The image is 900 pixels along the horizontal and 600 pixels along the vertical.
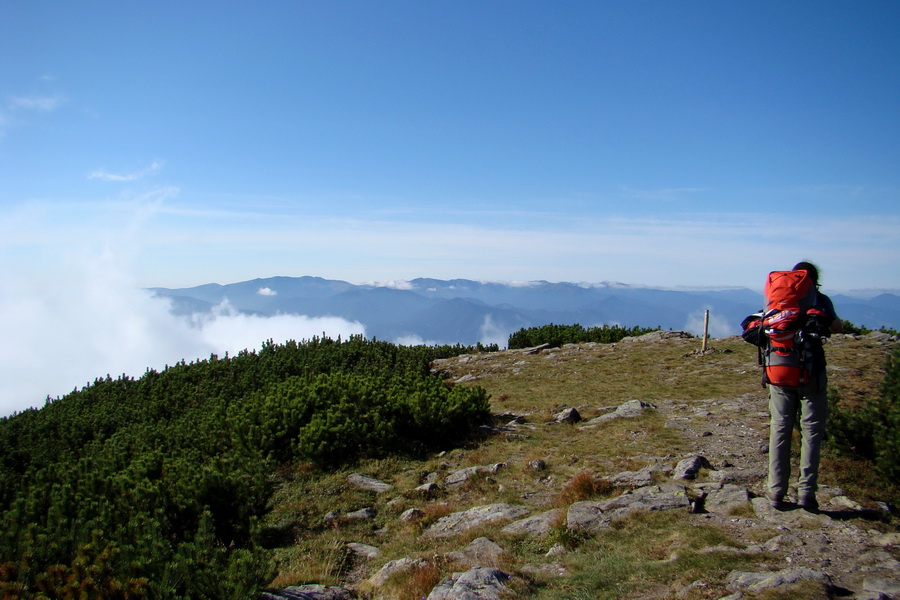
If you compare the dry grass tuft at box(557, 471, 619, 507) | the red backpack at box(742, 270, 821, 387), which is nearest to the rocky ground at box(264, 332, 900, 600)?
the dry grass tuft at box(557, 471, 619, 507)

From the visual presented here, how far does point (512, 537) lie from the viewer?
657 cm

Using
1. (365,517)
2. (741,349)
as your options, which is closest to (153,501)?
(365,517)

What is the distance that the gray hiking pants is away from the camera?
600cm

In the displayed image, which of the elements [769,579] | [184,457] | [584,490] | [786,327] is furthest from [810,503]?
[184,457]

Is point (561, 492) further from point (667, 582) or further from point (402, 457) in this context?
point (402, 457)

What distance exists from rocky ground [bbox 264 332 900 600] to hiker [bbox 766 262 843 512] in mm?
288

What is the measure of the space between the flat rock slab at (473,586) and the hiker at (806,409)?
351 centimetres

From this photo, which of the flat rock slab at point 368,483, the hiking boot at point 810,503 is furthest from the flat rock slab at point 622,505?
the flat rock slab at point 368,483

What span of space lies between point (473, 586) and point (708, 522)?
2.91 metres

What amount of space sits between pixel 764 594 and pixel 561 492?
12.5 feet

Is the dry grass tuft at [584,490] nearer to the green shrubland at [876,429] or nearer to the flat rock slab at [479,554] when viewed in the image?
the flat rock slab at [479,554]

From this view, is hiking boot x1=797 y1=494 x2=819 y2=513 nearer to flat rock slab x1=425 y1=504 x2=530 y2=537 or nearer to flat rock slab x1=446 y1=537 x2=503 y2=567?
flat rock slab x1=425 y1=504 x2=530 y2=537

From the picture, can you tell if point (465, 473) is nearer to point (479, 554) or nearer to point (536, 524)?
point (536, 524)

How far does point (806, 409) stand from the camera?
20.0 feet
